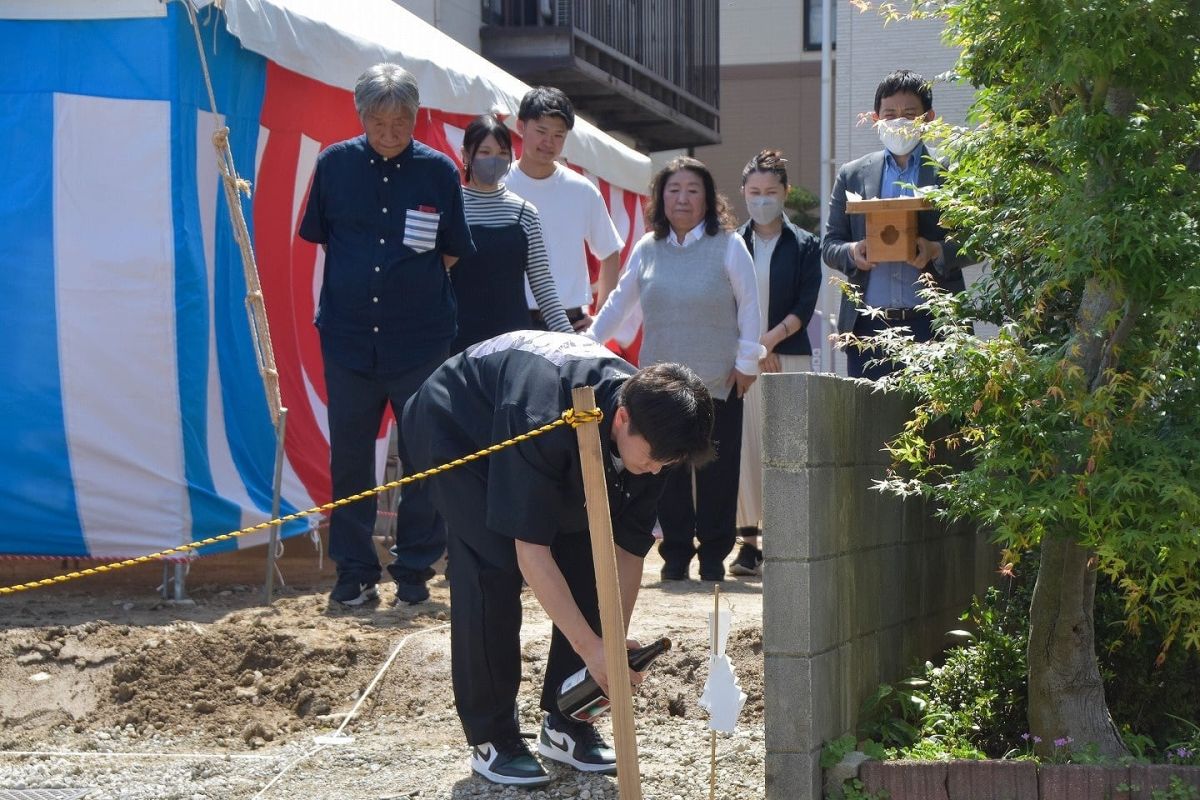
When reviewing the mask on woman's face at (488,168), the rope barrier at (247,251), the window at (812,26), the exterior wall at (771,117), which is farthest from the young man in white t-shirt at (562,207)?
the window at (812,26)

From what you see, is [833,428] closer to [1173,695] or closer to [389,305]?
[1173,695]

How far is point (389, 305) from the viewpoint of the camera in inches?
219

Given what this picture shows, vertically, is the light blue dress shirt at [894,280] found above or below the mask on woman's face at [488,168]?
below

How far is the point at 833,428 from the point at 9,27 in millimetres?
4079

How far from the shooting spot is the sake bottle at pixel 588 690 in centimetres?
346

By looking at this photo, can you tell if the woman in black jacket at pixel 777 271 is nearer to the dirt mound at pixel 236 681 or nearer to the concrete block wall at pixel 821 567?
the dirt mound at pixel 236 681

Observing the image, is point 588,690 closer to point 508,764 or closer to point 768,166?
point 508,764

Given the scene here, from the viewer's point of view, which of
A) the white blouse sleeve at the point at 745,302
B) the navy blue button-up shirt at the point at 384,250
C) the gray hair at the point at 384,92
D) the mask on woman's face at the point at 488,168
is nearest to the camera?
the gray hair at the point at 384,92

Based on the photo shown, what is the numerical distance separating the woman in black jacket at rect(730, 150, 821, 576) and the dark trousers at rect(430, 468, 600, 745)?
2912mm

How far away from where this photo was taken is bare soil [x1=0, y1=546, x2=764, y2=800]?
3926mm

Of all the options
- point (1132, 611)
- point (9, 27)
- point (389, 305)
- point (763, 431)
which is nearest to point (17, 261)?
point (9, 27)

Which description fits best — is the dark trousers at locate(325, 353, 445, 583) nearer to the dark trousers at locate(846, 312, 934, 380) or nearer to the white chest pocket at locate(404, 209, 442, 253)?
the white chest pocket at locate(404, 209, 442, 253)

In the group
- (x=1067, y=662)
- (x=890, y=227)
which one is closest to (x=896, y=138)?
(x=890, y=227)

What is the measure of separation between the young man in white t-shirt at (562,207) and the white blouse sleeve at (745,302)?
0.80 m
